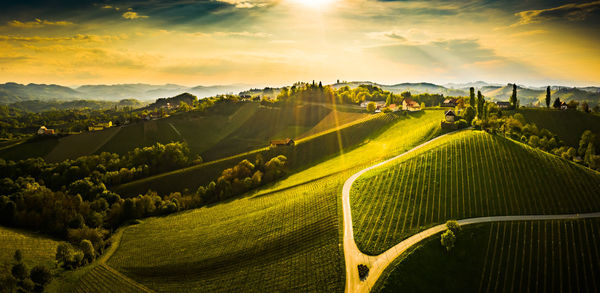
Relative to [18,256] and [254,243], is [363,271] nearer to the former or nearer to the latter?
[254,243]

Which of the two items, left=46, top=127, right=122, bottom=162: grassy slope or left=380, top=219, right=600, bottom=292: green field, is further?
left=46, top=127, right=122, bottom=162: grassy slope

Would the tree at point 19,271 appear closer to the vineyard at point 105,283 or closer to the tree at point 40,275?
the tree at point 40,275

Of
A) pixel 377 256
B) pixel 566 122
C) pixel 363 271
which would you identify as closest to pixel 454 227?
pixel 377 256

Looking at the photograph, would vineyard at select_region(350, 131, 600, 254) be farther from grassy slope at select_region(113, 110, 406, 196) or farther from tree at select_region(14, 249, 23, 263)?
tree at select_region(14, 249, 23, 263)

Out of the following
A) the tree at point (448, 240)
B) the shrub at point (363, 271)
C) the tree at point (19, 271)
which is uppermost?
the tree at point (448, 240)

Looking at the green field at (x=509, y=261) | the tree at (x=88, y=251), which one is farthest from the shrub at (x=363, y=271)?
the tree at (x=88, y=251)

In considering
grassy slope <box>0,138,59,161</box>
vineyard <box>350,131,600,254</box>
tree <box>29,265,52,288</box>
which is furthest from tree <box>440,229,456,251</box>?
grassy slope <box>0,138,59,161</box>
